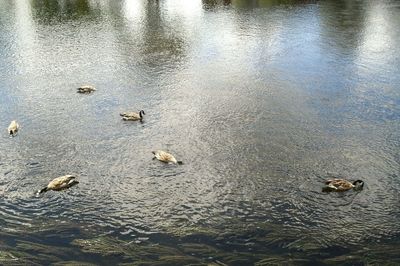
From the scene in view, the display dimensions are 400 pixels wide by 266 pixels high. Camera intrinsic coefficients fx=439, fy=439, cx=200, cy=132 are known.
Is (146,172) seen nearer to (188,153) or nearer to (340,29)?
(188,153)

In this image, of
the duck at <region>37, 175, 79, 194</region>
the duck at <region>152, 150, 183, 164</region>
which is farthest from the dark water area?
the duck at <region>152, 150, 183, 164</region>

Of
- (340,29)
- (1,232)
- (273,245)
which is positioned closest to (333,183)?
(273,245)

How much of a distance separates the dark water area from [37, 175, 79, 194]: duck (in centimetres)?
22

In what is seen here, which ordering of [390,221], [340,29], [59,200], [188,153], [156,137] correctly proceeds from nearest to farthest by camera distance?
[390,221], [59,200], [188,153], [156,137], [340,29]

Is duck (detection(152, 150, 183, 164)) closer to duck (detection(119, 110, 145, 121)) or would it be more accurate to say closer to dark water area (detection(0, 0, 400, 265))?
dark water area (detection(0, 0, 400, 265))

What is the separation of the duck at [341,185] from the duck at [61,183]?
823 cm

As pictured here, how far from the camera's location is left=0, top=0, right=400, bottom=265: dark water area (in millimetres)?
11727

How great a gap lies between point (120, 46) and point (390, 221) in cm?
2421

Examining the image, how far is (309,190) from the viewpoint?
14.1m

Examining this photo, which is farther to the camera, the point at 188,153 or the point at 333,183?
the point at 188,153

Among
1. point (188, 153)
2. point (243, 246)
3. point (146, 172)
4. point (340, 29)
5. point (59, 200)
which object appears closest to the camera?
point (243, 246)

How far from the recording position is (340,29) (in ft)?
117

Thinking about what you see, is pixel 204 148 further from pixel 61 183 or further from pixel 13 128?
pixel 13 128

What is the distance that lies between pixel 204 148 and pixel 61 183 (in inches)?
217
